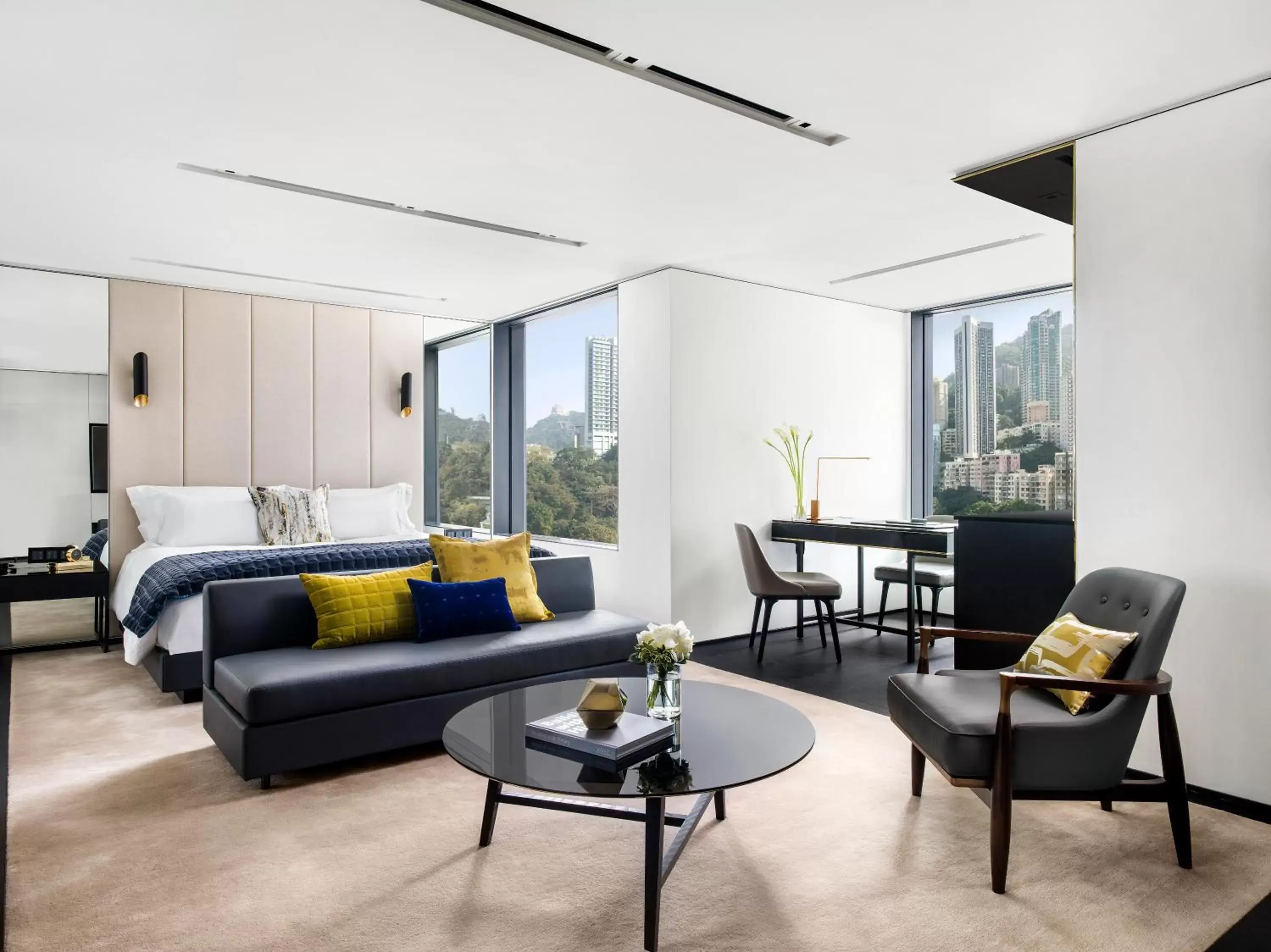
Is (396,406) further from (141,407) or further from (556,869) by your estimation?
Answer: (556,869)

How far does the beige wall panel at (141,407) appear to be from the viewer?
5.75 metres

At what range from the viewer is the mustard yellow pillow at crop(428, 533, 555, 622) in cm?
395

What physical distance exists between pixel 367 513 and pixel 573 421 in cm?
181

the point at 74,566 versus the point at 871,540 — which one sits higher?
the point at 871,540

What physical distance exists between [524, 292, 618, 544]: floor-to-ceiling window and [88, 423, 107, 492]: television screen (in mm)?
3191

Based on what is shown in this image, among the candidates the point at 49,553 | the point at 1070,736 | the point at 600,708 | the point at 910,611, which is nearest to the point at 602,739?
the point at 600,708

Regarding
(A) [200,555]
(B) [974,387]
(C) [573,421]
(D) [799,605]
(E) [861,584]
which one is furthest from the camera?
(C) [573,421]

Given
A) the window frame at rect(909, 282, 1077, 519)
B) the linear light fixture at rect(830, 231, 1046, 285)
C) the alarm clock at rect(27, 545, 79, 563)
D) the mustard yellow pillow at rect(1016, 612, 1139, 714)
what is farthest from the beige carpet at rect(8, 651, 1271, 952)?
the window frame at rect(909, 282, 1077, 519)

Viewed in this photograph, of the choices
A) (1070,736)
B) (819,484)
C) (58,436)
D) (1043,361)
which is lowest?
(1070,736)

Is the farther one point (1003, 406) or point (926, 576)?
point (1003, 406)

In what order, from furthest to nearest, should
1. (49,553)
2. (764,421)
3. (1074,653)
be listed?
(764,421), (49,553), (1074,653)

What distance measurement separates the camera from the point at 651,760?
227 cm

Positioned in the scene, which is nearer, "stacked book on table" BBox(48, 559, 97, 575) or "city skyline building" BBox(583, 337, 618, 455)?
"stacked book on table" BBox(48, 559, 97, 575)

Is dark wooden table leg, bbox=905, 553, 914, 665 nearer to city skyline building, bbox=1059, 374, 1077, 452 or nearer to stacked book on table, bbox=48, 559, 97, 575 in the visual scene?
city skyline building, bbox=1059, 374, 1077, 452
